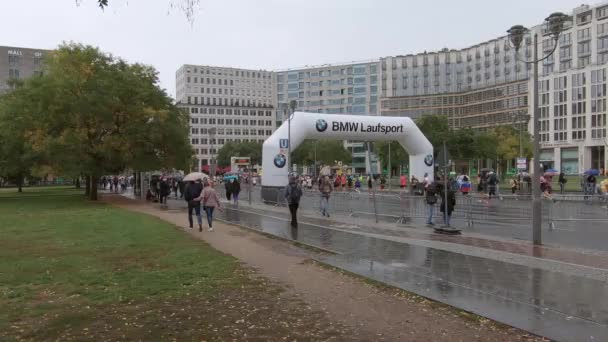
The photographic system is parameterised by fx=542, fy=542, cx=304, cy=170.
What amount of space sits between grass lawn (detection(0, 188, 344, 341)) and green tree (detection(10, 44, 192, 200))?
66.5 feet

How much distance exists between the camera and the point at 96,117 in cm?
3300

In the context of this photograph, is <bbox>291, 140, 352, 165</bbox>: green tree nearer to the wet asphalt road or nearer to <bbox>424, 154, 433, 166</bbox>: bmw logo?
<bbox>424, 154, 433, 166</bbox>: bmw logo

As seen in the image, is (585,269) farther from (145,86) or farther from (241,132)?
(241,132)

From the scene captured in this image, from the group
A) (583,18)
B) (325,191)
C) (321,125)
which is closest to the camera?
(325,191)

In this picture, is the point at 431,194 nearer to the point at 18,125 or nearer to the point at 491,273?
the point at 491,273

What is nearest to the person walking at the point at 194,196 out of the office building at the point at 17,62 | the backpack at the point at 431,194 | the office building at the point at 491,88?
the backpack at the point at 431,194

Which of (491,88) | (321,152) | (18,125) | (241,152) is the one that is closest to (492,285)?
(18,125)

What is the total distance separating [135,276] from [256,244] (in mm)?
4655

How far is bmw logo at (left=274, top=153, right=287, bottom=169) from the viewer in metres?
29.9

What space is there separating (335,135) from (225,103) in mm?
128224

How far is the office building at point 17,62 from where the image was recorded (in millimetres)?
123250

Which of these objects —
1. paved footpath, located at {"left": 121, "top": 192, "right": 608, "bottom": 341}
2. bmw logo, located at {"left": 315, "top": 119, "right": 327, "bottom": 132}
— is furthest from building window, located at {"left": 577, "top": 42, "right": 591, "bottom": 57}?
paved footpath, located at {"left": 121, "top": 192, "right": 608, "bottom": 341}

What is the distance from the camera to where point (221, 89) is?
516 ft

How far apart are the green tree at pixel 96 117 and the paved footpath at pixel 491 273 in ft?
67.9
